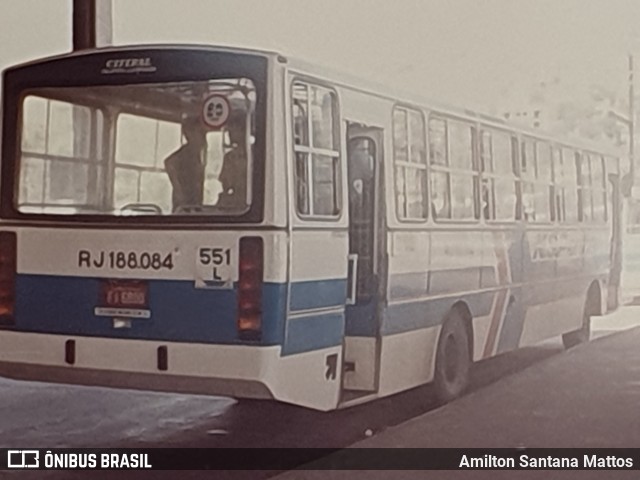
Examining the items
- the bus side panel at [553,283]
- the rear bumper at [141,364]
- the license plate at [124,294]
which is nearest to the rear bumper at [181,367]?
the rear bumper at [141,364]

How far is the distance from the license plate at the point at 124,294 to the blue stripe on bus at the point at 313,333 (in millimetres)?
600

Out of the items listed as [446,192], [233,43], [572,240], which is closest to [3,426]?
[233,43]

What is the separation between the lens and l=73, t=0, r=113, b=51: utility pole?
543cm

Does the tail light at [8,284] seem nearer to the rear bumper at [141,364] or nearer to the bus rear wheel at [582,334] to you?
the rear bumper at [141,364]

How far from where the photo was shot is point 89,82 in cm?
504

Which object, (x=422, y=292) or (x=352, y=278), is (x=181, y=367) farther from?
(x=422, y=292)

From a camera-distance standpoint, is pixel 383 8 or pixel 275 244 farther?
pixel 383 8

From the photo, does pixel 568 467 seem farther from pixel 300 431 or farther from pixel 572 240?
pixel 572 240

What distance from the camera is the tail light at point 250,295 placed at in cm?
461

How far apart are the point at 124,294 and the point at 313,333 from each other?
78 cm

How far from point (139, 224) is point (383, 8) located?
5.06ft

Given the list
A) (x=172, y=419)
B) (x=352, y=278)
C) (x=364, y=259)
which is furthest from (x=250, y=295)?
(x=172, y=419)

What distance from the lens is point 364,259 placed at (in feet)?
18.1

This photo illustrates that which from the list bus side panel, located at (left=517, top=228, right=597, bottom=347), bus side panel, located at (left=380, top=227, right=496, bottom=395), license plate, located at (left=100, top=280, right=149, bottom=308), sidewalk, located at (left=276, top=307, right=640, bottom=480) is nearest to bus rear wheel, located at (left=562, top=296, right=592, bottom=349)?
bus side panel, located at (left=517, top=228, right=597, bottom=347)
